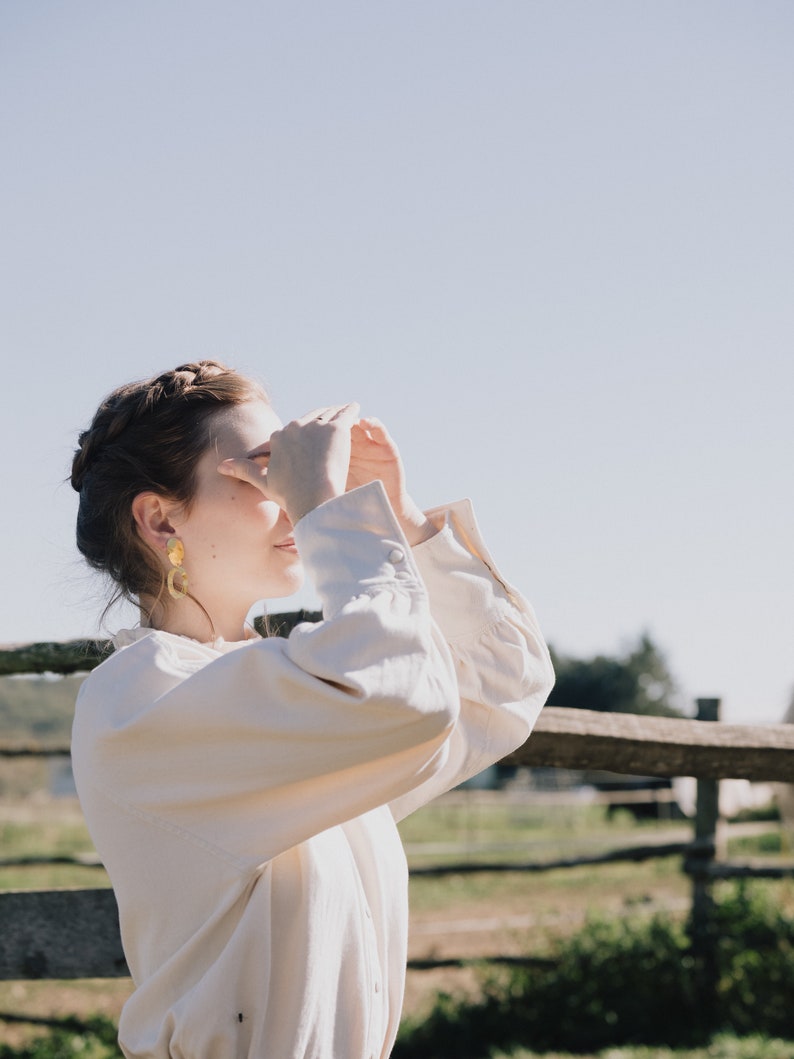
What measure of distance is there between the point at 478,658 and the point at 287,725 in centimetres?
45

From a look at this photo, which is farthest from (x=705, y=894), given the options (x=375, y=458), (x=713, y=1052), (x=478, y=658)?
(x=375, y=458)

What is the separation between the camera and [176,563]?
1.40m

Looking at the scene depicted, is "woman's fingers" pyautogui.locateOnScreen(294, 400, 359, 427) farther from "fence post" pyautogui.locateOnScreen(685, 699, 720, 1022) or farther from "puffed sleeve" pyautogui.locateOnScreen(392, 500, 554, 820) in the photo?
"fence post" pyautogui.locateOnScreen(685, 699, 720, 1022)

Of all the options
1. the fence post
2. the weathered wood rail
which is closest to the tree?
the fence post

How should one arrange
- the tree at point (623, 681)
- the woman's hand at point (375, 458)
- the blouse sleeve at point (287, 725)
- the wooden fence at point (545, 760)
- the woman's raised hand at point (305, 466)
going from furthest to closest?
the tree at point (623, 681)
the wooden fence at point (545, 760)
the woman's hand at point (375, 458)
the woman's raised hand at point (305, 466)
the blouse sleeve at point (287, 725)

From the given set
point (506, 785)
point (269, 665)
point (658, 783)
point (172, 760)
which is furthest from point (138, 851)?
point (506, 785)

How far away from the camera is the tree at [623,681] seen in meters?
43.2

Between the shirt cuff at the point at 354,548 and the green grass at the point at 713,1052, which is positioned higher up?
the shirt cuff at the point at 354,548

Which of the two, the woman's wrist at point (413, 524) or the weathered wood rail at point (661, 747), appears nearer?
the woman's wrist at point (413, 524)

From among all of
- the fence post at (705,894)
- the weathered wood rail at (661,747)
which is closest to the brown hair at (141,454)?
the weathered wood rail at (661,747)

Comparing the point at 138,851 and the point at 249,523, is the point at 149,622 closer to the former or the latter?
the point at 249,523

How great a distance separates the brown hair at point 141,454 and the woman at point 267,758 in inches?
0.5

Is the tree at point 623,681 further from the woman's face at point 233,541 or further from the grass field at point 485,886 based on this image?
the woman's face at point 233,541

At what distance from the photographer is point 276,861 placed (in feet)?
4.06
